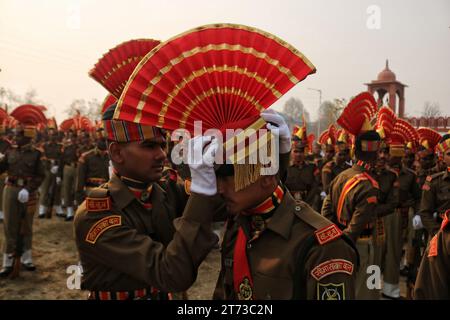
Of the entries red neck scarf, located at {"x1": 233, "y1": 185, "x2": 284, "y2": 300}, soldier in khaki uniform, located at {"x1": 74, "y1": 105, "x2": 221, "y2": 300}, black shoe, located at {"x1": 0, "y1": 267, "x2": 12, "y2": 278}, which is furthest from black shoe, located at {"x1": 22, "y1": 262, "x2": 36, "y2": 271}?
red neck scarf, located at {"x1": 233, "y1": 185, "x2": 284, "y2": 300}

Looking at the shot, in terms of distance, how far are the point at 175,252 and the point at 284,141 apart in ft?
2.82

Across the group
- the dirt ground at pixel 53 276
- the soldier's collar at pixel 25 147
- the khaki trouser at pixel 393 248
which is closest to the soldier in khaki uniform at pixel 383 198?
the khaki trouser at pixel 393 248

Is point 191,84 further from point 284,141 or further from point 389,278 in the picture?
point 389,278

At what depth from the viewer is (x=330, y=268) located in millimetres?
1865

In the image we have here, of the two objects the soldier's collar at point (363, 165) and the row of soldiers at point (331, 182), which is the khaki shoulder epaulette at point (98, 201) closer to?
the row of soldiers at point (331, 182)

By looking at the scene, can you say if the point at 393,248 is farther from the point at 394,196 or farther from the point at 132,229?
the point at 132,229

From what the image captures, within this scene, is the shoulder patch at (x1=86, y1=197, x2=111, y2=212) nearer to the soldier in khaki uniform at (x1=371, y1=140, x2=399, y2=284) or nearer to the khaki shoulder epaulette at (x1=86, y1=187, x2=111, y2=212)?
the khaki shoulder epaulette at (x1=86, y1=187, x2=111, y2=212)

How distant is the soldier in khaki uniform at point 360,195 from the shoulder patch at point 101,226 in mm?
4049

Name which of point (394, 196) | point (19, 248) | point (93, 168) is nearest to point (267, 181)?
point (394, 196)

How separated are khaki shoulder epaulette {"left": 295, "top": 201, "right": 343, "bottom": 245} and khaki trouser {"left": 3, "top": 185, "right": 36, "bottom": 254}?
24.7ft

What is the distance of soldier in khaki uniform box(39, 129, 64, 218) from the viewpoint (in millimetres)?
13594

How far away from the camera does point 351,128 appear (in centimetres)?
655

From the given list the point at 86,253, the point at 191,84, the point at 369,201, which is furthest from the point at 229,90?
the point at 369,201

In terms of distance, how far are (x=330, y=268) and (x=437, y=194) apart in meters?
5.00
